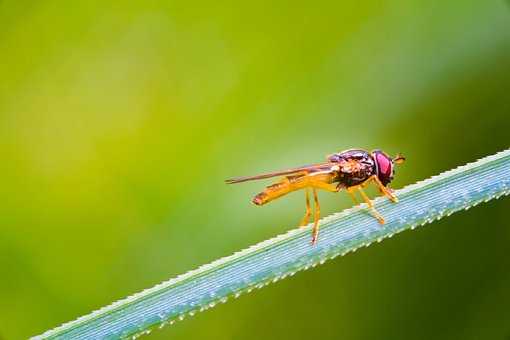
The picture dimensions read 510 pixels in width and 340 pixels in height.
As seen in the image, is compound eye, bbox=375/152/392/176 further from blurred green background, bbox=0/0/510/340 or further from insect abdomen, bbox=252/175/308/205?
blurred green background, bbox=0/0/510/340

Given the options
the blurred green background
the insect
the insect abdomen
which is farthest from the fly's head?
the blurred green background

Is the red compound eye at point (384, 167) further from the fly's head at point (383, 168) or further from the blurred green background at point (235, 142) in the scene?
the blurred green background at point (235, 142)

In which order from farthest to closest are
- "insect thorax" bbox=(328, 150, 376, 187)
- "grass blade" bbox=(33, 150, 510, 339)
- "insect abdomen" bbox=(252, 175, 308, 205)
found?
"insect thorax" bbox=(328, 150, 376, 187)
"insect abdomen" bbox=(252, 175, 308, 205)
"grass blade" bbox=(33, 150, 510, 339)

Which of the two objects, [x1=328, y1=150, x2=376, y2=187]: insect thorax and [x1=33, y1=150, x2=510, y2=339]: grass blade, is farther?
[x1=328, y1=150, x2=376, y2=187]: insect thorax

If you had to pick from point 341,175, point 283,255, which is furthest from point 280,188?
point 283,255

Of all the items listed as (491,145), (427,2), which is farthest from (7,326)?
(427,2)

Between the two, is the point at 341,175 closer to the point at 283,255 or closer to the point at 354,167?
the point at 354,167

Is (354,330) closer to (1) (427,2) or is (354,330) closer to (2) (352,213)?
(2) (352,213)
